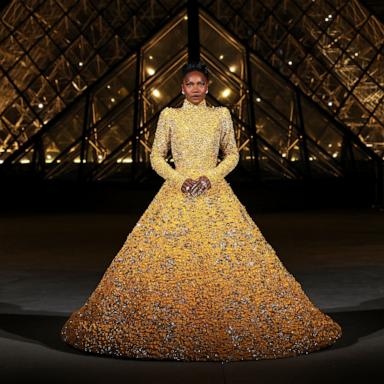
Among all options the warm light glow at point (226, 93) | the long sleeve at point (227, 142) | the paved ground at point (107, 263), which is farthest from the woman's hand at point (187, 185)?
the warm light glow at point (226, 93)

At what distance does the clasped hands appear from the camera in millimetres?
6539

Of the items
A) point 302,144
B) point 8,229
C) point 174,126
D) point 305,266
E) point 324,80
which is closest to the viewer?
point 174,126

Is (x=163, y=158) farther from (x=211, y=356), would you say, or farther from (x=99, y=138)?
(x=99, y=138)

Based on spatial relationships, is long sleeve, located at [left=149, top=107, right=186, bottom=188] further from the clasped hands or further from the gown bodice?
the clasped hands

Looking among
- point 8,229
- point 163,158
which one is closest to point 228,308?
point 163,158

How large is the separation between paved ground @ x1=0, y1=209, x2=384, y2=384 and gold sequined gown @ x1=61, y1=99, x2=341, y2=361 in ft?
0.31

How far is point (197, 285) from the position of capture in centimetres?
635

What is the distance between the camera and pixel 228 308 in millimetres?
6277

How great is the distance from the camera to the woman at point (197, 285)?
6.23 metres

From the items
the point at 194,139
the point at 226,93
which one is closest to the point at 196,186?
the point at 194,139

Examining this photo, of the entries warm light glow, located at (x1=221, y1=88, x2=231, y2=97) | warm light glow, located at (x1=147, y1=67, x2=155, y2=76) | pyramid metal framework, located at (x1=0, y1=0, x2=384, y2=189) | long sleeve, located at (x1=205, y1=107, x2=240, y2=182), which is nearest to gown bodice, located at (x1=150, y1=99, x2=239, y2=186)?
long sleeve, located at (x1=205, y1=107, x2=240, y2=182)

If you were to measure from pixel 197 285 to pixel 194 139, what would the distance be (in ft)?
2.92

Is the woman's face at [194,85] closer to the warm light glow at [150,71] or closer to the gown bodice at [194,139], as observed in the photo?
the gown bodice at [194,139]

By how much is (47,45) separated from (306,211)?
9502mm
